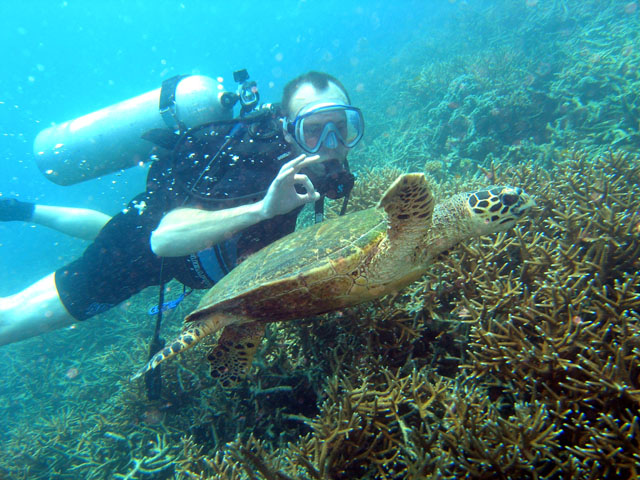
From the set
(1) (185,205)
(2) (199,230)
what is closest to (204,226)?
(2) (199,230)

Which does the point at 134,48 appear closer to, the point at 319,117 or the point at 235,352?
the point at 319,117

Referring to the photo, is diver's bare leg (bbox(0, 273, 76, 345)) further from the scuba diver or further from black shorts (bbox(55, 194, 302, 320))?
black shorts (bbox(55, 194, 302, 320))

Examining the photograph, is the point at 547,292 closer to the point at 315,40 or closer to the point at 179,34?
the point at 315,40

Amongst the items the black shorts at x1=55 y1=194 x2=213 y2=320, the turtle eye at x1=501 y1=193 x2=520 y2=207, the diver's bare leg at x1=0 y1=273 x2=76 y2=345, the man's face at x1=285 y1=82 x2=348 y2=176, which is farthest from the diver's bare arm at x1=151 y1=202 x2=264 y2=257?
the diver's bare leg at x1=0 y1=273 x2=76 y2=345

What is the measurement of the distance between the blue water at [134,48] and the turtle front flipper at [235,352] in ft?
112

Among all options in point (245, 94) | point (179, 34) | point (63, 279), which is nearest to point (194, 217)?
point (245, 94)

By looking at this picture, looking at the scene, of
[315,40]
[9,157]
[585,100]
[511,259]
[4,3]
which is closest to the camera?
[511,259]

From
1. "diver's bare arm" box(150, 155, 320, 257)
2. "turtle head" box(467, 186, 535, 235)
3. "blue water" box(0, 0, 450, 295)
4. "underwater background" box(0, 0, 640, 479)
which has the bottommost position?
"underwater background" box(0, 0, 640, 479)

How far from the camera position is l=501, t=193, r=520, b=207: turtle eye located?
2230 millimetres

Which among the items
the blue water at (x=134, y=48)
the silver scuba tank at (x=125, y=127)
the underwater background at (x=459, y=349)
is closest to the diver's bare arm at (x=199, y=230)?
the underwater background at (x=459, y=349)

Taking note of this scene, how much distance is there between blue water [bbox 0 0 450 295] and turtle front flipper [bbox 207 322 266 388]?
3405 centimetres

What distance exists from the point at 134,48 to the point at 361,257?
106 meters

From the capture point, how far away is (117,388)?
5.62 metres

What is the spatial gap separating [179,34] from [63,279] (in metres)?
106
